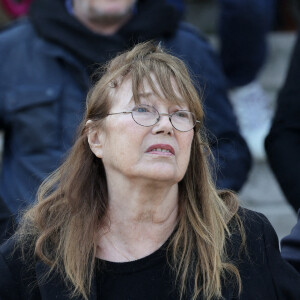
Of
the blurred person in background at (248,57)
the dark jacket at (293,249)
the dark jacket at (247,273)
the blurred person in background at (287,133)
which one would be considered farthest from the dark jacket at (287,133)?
the blurred person in background at (248,57)

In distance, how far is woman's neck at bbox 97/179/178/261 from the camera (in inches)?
108

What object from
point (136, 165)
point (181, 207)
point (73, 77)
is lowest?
point (73, 77)

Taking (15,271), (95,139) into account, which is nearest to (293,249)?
(95,139)

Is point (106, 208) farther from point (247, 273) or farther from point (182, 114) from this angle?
point (247, 273)

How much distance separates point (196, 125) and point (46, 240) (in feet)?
1.94

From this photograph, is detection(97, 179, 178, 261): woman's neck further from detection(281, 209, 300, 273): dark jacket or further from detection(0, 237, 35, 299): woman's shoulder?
detection(281, 209, 300, 273): dark jacket

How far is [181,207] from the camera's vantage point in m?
2.83

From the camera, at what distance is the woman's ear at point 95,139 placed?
281 cm

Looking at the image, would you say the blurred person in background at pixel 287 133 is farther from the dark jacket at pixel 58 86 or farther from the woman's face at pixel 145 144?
the woman's face at pixel 145 144

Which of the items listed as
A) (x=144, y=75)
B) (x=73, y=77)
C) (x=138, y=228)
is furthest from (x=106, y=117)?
(x=73, y=77)

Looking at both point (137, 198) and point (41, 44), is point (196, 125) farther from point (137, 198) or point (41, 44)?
point (41, 44)

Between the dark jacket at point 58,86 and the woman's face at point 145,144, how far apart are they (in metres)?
1.12

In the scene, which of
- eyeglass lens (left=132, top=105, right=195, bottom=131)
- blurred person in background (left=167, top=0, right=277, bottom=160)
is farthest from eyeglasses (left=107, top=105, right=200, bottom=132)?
blurred person in background (left=167, top=0, right=277, bottom=160)

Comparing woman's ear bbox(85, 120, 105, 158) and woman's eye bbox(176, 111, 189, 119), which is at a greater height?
woman's eye bbox(176, 111, 189, 119)
